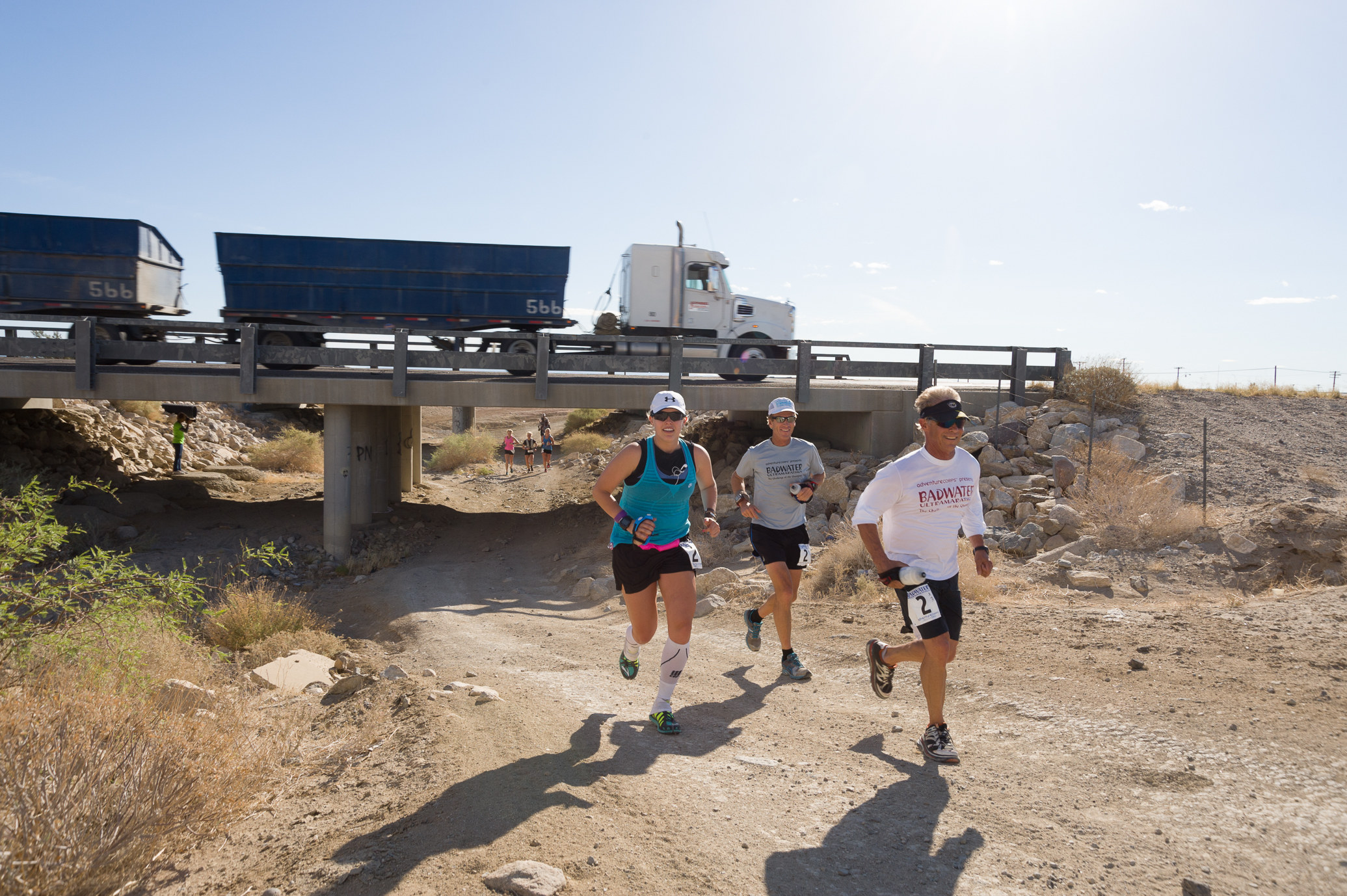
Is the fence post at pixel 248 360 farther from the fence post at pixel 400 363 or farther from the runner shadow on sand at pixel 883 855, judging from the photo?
the runner shadow on sand at pixel 883 855

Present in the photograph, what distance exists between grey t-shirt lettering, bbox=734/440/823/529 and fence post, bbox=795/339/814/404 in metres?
8.29

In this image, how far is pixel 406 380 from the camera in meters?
13.2

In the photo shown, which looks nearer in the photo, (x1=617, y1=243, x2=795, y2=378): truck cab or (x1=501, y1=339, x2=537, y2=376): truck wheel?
(x1=501, y1=339, x2=537, y2=376): truck wheel

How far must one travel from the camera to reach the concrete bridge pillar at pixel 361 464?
13992 millimetres

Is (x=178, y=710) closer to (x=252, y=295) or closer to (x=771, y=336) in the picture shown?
(x=252, y=295)

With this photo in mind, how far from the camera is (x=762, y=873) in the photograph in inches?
115

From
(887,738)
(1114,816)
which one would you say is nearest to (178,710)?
(887,738)

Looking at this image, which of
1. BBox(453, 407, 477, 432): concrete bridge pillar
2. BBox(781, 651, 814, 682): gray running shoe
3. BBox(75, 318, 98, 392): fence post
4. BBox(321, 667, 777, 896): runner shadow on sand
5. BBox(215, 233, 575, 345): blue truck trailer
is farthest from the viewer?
BBox(453, 407, 477, 432): concrete bridge pillar

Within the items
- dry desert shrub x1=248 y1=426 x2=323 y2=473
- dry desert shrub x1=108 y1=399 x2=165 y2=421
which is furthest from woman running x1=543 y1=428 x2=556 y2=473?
dry desert shrub x1=108 y1=399 x2=165 y2=421

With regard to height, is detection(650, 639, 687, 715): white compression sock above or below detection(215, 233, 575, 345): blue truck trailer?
below

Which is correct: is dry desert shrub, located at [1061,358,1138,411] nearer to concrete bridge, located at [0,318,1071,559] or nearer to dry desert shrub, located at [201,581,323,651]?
concrete bridge, located at [0,318,1071,559]

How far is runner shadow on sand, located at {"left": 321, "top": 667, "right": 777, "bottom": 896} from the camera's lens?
10.3ft

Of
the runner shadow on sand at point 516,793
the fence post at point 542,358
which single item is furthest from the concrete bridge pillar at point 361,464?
the runner shadow on sand at point 516,793

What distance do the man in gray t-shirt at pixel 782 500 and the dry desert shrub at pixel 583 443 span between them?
83.7ft
